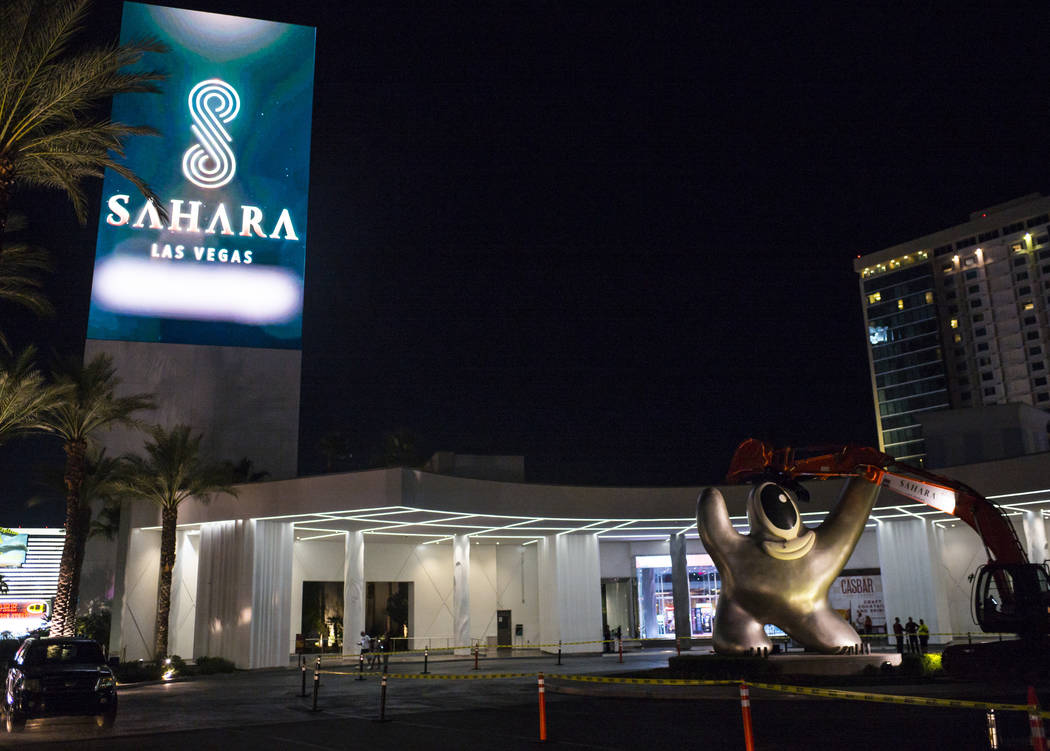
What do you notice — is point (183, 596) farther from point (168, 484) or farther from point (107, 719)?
point (107, 719)

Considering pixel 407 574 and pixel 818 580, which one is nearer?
pixel 818 580

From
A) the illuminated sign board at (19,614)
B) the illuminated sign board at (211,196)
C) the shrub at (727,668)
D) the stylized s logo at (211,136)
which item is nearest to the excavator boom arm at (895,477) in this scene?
the shrub at (727,668)

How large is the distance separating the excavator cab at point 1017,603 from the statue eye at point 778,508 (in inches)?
162

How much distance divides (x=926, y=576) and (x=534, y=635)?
1936 cm

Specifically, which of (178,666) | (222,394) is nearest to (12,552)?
(222,394)

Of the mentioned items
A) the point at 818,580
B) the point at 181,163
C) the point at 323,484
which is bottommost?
the point at 818,580

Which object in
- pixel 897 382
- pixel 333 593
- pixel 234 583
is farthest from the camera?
pixel 897 382

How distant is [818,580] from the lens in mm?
20672

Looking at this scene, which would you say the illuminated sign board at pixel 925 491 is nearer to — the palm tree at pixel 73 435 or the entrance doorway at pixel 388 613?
the palm tree at pixel 73 435

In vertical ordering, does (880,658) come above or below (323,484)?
below

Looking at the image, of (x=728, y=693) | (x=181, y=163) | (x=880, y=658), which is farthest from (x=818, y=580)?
(x=181, y=163)

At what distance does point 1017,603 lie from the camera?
1808 centimetres

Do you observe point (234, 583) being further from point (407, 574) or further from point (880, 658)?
point (880, 658)

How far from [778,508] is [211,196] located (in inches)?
1584
